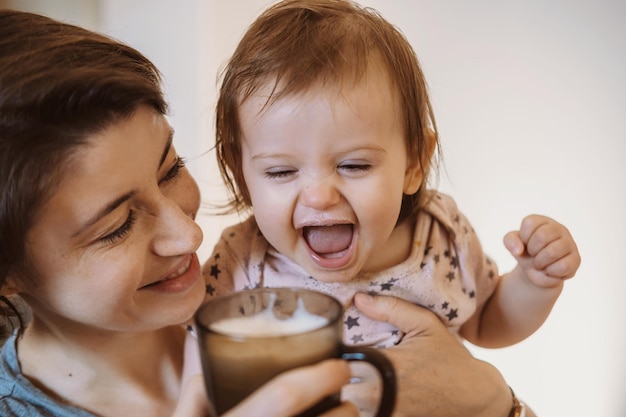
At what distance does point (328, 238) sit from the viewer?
102cm

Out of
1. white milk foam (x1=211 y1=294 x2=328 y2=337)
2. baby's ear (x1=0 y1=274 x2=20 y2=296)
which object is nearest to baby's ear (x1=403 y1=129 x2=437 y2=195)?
white milk foam (x1=211 y1=294 x2=328 y2=337)

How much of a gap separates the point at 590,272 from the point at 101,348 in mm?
1186

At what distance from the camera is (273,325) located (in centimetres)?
66

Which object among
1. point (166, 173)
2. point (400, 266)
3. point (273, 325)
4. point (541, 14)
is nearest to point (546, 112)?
point (541, 14)

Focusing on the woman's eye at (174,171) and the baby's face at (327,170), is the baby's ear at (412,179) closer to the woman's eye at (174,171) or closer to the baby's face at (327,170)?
the baby's face at (327,170)

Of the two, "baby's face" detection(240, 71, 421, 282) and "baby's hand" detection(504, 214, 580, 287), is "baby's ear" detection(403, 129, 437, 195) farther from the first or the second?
"baby's hand" detection(504, 214, 580, 287)

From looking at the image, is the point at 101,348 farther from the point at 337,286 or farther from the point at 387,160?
the point at 387,160

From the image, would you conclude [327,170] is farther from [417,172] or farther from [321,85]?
[417,172]

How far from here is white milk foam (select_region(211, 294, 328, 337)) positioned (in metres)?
0.64

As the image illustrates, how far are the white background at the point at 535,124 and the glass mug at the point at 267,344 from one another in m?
0.95

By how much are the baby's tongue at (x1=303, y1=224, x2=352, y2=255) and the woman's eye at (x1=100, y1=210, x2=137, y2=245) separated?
28 centimetres

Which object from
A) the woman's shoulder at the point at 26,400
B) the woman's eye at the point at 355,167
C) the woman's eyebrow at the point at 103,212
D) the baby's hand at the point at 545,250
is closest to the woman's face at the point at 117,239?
the woman's eyebrow at the point at 103,212

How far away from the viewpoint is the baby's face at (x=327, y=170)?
92 centimetres

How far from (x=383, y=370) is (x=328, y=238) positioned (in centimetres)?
45
